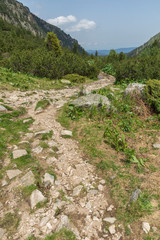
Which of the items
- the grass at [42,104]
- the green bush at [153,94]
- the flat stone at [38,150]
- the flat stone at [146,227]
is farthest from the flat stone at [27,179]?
the green bush at [153,94]

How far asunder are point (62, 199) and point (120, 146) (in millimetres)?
3269

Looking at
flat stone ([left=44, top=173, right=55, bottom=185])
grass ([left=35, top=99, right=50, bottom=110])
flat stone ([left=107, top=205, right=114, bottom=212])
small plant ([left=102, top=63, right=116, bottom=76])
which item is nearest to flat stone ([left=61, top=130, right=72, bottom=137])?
flat stone ([left=44, top=173, right=55, bottom=185])

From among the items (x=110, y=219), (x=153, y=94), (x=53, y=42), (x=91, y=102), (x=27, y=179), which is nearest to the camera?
(x=110, y=219)

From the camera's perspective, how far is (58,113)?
10.0 m

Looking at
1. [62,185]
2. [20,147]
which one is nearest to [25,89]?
[20,147]

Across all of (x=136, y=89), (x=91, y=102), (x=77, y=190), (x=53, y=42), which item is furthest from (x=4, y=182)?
(x=53, y=42)

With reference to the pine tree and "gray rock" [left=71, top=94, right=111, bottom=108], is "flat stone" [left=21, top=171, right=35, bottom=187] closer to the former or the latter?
"gray rock" [left=71, top=94, right=111, bottom=108]

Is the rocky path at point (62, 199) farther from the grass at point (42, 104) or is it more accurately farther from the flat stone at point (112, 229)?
the grass at point (42, 104)

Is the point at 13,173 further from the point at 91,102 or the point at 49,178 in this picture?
the point at 91,102

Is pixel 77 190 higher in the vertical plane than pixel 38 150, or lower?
lower

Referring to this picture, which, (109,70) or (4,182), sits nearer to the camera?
(4,182)

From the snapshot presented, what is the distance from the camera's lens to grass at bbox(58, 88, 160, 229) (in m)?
4.00

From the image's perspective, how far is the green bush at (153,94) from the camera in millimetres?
9227

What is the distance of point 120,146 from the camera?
20.4 ft
